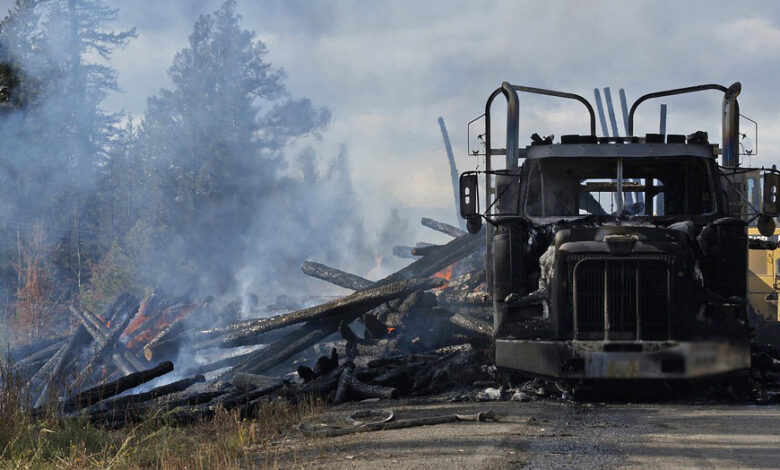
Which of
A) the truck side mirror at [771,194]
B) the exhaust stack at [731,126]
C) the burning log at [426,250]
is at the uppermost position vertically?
the exhaust stack at [731,126]

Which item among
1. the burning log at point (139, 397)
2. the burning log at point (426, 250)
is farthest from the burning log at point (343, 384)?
the burning log at point (426, 250)

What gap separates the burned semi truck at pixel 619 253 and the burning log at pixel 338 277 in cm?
1150

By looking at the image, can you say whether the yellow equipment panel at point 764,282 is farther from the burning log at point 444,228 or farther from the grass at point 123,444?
the grass at point 123,444

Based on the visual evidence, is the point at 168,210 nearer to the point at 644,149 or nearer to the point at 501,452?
the point at 644,149

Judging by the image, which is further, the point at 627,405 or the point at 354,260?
Result: the point at 354,260

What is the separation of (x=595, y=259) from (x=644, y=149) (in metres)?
2.07

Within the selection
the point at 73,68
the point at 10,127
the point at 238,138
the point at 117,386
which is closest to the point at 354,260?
the point at 238,138

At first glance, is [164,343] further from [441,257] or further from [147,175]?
[147,175]

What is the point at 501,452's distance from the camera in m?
7.38

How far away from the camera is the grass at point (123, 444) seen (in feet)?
24.6

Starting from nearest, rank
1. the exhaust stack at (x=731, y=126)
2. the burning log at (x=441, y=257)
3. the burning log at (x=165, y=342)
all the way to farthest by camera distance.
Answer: the exhaust stack at (x=731, y=126)
the burning log at (x=441, y=257)
the burning log at (x=165, y=342)

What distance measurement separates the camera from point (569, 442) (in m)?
7.91

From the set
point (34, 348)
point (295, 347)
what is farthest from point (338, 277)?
point (34, 348)

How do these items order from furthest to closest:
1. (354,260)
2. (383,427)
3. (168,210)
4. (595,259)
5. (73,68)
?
1. (354,260)
2. (168,210)
3. (73,68)
4. (595,259)
5. (383,427)
